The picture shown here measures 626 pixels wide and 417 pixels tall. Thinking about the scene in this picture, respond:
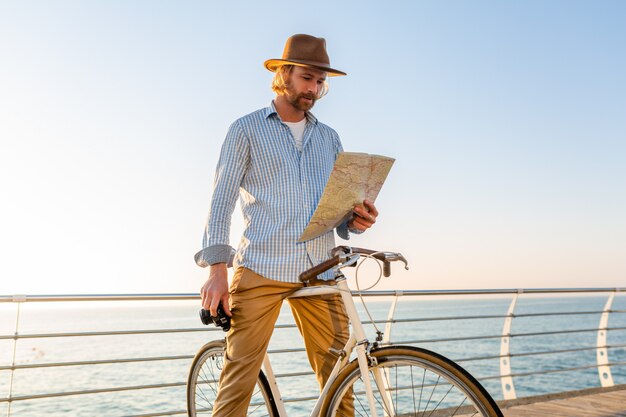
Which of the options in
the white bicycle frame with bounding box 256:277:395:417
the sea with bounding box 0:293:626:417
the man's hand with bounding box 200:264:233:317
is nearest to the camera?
the white bicycle frame with bounding box 256:277:395:417

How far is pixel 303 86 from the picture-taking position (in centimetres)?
210

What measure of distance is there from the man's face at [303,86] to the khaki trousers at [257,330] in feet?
1.82

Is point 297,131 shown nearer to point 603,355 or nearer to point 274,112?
point 274,112

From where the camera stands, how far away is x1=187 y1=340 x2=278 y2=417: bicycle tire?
2.30 meters

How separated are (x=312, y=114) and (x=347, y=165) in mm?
448

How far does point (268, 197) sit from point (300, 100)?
0.32 meters

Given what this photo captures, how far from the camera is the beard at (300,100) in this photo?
211cm

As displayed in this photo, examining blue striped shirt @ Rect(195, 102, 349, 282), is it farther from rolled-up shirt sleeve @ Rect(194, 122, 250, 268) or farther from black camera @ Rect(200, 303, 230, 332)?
black camera @ Rect(200, 303, 230, 332)

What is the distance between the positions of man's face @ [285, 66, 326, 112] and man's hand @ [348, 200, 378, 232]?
38 centimetres

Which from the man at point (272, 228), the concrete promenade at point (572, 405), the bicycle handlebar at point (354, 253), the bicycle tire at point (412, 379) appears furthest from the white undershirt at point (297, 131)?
the concrete promenade at point (572, 405)

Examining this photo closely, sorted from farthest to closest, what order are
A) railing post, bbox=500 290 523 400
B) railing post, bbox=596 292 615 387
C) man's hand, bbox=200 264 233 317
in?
railing post, bbox=596 292 615 387 < railing post, bbox=500 290 523 400 < man's hand, bbox=200 264 233 317

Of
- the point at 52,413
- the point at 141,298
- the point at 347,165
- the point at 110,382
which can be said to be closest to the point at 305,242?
the point at 347,165

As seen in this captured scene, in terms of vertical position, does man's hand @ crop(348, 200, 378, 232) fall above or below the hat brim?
below

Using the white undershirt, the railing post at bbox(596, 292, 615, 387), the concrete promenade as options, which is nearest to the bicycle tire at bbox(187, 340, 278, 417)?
the white undershirt
